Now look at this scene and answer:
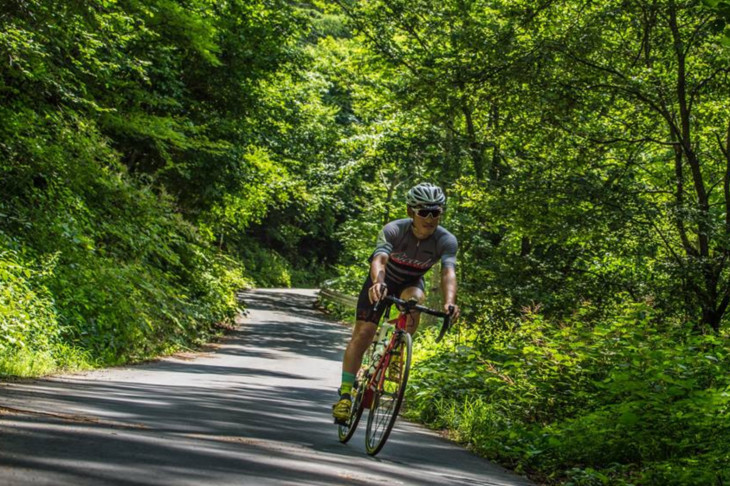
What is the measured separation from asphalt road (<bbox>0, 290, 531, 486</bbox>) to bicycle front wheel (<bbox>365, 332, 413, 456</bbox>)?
19 cm

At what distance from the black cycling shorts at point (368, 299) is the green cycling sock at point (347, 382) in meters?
0.54

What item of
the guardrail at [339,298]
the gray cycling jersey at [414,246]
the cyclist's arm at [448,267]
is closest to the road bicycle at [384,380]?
the cyclist's arm at [448,267]

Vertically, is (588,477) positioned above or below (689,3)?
below

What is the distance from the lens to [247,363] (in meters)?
17.0

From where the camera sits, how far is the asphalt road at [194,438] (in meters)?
4.71

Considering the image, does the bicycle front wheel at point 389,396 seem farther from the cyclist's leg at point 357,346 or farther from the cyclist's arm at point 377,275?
the cyclist's arm at point 377,275

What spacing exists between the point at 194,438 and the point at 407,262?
2.43 metres

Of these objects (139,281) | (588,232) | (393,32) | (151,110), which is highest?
(393,32)

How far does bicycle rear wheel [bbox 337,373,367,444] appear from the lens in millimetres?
7430

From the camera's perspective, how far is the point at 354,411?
7586mm

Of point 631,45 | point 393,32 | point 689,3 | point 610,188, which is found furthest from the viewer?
point 393,32

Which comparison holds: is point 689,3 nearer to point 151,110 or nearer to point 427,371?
point 427,371

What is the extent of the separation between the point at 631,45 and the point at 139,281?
10.1 metres

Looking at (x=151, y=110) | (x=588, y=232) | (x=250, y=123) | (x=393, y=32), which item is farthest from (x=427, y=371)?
(x=250, y=123)
